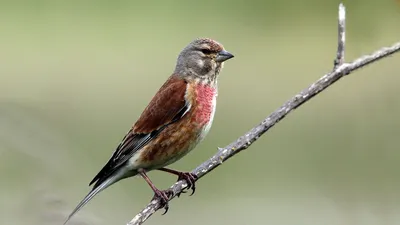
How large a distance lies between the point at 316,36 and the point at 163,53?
1.93 meters

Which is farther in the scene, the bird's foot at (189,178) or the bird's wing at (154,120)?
the bird's wing at (154,120)

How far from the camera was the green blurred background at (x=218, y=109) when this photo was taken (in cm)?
432

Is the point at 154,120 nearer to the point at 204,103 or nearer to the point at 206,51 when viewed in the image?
the point at 204,103

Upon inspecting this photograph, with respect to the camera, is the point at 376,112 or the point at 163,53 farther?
the point at 163,53

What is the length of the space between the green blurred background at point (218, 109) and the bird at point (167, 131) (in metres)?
0.22

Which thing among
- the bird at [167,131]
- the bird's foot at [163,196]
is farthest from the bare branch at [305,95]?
the bird at [167,131]

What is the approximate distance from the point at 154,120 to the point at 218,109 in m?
4.84

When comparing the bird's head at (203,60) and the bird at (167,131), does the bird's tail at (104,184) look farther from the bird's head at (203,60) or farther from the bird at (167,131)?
the bird's head at (203,60)

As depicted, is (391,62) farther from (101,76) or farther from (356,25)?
(356,25)

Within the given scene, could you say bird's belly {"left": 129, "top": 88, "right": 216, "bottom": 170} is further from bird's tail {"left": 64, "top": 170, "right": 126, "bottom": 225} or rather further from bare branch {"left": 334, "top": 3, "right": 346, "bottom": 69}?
bare branch {"left": 334, "top": 3, "right": 346, "bottom": 69}

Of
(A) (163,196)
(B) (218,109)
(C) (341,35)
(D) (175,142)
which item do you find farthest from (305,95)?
(B) (218,109)

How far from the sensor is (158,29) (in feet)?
39.8

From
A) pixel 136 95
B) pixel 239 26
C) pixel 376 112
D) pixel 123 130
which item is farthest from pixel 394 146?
pixel 239 26

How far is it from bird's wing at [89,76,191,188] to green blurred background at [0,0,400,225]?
0.25 metres
